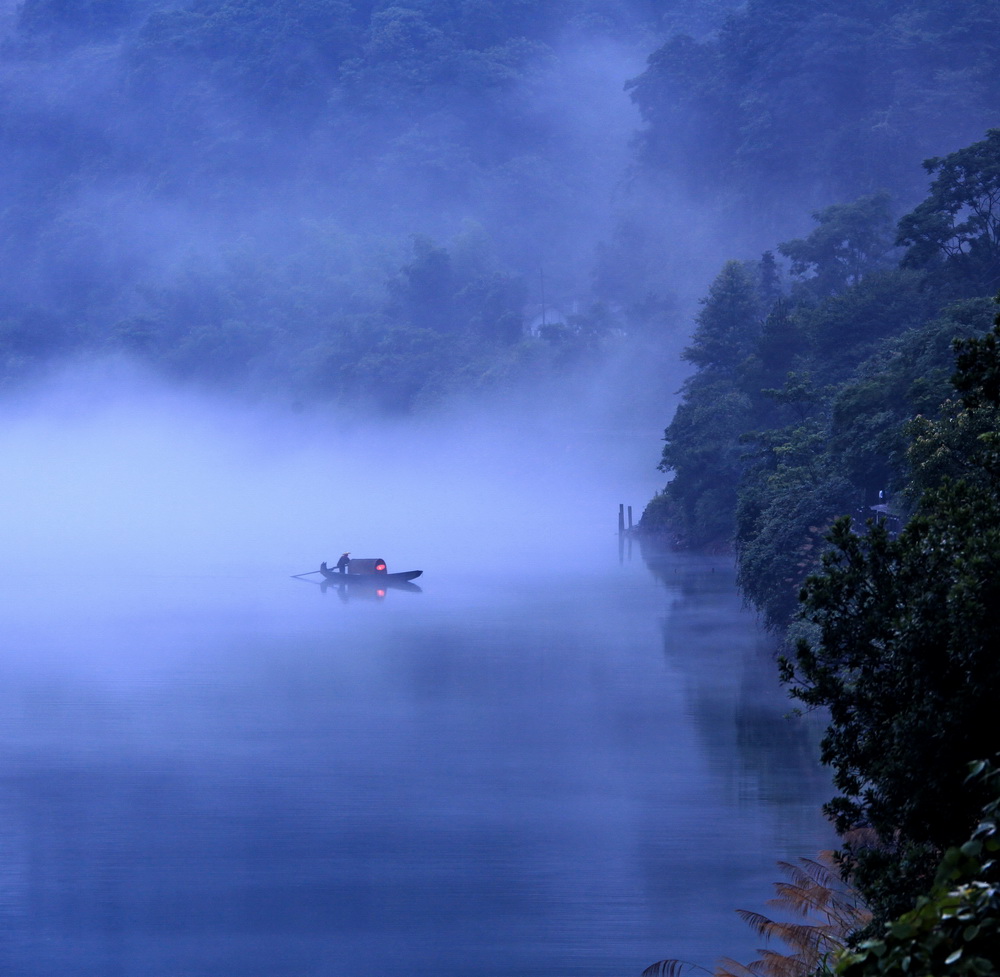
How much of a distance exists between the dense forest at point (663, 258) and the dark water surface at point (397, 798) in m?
2.41

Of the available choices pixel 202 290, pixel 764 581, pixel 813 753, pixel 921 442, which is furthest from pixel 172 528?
pixel 921 442

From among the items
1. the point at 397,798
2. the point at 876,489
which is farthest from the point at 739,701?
the point at 397,798

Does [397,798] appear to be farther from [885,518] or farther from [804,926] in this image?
[885,518]

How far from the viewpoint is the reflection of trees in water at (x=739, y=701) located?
19.4 meters

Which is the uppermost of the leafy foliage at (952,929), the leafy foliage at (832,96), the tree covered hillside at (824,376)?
the leafy foliage at (832,96)

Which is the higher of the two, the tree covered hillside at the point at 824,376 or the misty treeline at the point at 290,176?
the misty treeline at the point at 290,176

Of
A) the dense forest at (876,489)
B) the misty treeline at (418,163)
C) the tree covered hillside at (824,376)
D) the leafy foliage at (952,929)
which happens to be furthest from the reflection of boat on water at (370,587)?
the leafy foliage at (952,929)

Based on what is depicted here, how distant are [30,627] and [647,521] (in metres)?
28.3

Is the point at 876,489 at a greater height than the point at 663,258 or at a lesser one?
lesser

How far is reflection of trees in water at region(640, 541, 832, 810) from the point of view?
19422 millimetres

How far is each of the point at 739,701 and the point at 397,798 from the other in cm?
804

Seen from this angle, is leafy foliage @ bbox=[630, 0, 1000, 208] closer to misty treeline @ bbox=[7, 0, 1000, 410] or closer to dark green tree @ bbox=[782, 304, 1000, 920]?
misty treeline @ bbox=[7, 0, 1000, 410]

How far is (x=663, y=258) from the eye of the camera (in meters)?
82.9

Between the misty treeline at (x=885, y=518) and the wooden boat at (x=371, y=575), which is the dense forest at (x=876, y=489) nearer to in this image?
the misty treeline at (x=885, y=518)
